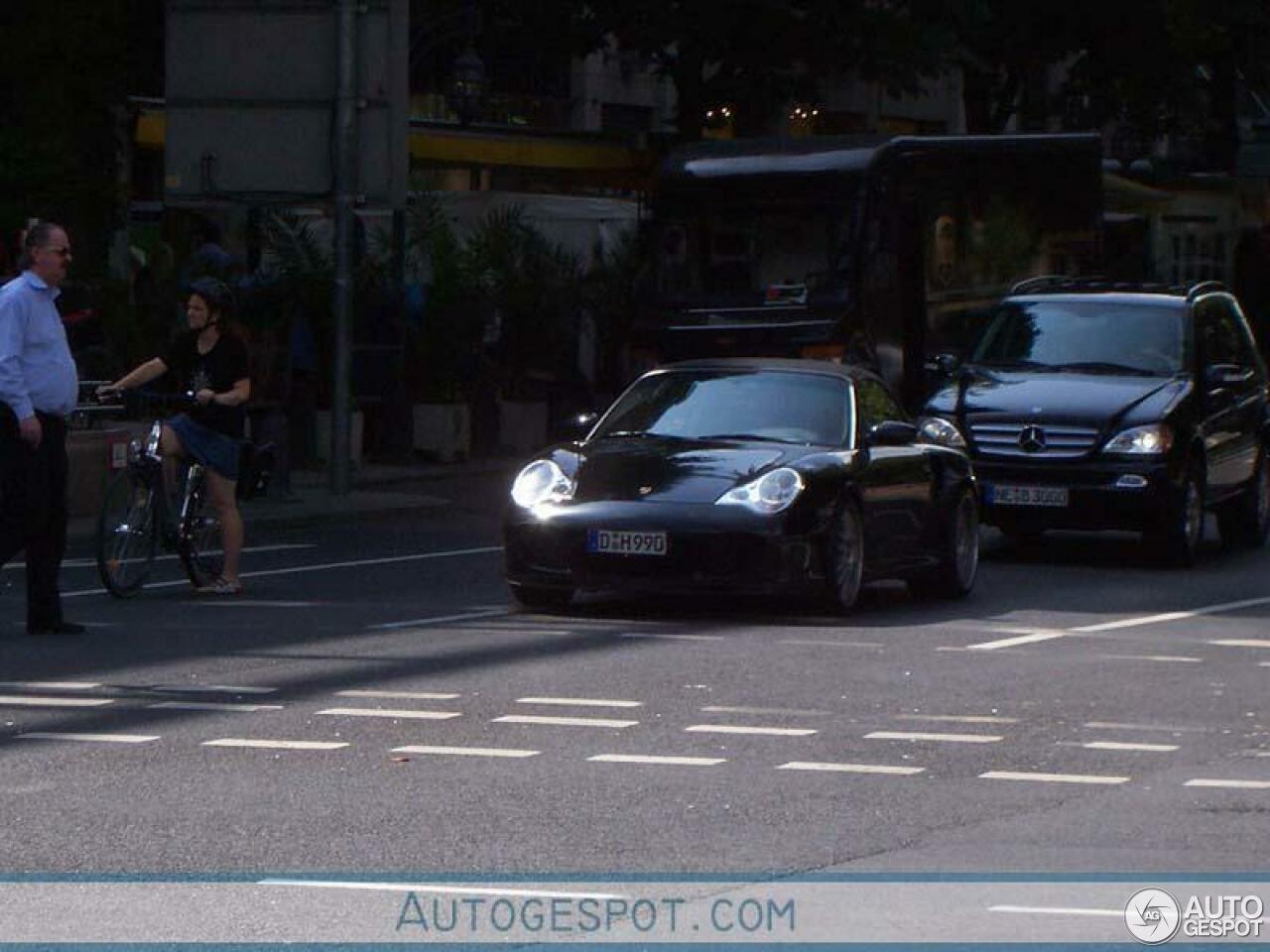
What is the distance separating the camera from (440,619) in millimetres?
15844

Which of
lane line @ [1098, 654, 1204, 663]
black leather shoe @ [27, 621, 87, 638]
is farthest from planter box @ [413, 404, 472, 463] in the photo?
lane line @ [1098, 654, 1204, 663]

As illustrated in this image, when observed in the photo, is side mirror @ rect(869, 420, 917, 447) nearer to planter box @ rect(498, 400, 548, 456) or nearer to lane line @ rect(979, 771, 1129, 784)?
lane line @ rect(979, 771, 1129, 784)

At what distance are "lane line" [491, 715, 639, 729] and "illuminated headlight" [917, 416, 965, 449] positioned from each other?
635 centimetres

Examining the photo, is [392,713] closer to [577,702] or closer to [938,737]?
[577,702]

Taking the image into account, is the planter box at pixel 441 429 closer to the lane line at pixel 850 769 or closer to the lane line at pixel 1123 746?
the lane line at pixel 1123 746

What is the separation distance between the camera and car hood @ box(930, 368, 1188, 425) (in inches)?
794

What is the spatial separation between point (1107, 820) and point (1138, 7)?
37.7 meters

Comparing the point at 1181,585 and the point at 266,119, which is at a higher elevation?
the point at 266,119

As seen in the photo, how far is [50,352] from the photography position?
14.7 meters

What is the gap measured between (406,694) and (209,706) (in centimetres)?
84

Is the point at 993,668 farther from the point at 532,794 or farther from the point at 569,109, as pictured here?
the point at 569,109

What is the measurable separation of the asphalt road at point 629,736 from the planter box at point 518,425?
12280 mm

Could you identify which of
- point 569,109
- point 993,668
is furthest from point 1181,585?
point 569,109

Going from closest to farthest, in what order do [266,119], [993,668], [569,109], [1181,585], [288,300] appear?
1. [993,668]
2. [1181,585]
3. [266,119]
4. [288,300]
5. [569,109]
